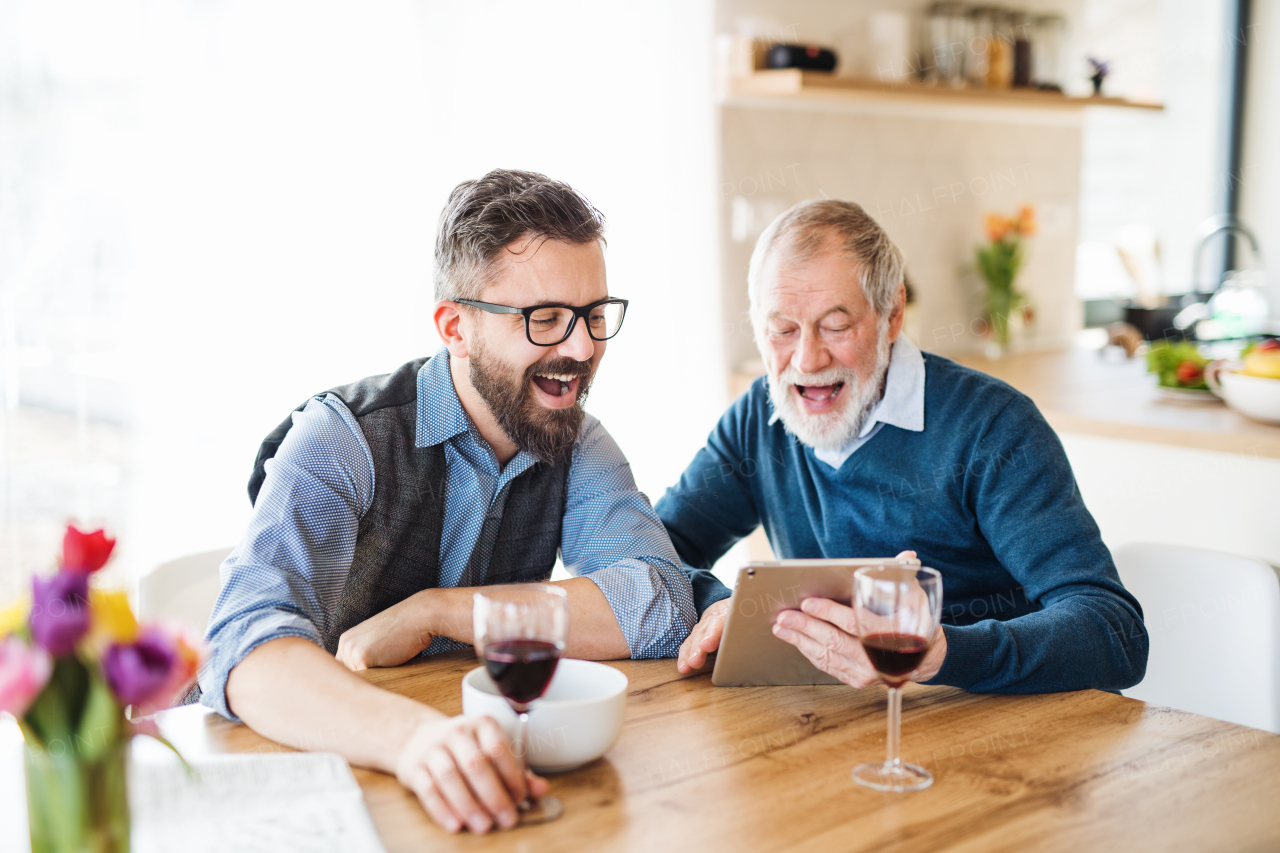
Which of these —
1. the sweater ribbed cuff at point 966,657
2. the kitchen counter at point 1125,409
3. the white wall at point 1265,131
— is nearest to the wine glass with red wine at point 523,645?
the sweater ribbed cuff at point 966,657

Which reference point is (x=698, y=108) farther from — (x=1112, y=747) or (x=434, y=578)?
(x=1112, y=747)

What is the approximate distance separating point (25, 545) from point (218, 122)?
873 mm

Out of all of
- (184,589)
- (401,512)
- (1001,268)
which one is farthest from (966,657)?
(1001,268)

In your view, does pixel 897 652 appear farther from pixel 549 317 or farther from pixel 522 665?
pixel 549 317

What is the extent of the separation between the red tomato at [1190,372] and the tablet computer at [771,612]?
2071mm

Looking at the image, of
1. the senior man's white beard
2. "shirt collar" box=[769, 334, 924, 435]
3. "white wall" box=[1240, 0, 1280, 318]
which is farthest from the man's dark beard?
"white wall" box=[1240, 0, 1280, 318]

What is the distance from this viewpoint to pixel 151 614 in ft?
5.00

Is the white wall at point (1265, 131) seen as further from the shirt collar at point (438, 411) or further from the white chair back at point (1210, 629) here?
the shirt collar at point (438, 411)

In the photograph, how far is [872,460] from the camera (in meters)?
1.75

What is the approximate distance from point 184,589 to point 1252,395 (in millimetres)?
2265

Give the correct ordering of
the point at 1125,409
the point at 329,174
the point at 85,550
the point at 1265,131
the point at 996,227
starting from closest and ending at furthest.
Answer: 1. the point at 85,550
2. the point at 329,174
3. the point at 1125,409
4. the point at 996,227
5. the point at 1265,131

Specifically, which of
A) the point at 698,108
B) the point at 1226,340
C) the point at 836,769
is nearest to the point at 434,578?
the point at 836,769

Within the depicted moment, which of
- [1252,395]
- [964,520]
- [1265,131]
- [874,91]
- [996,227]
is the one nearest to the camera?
[964,520]

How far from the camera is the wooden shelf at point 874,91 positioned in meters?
2.90
